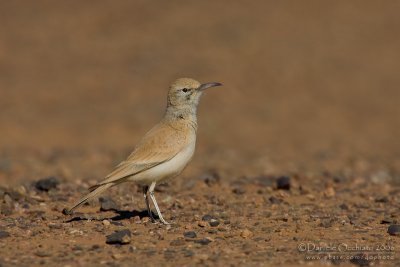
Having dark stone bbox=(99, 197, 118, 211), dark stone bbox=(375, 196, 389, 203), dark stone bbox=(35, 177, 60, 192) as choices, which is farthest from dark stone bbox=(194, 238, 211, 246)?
dark stone bbox=(375, 196, 389, 203)

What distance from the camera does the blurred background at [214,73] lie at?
2061 centimetres

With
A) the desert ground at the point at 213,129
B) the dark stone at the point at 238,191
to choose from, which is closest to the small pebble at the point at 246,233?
the desert ground at the point at 213,129

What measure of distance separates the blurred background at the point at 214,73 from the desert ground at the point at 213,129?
2.9 inches

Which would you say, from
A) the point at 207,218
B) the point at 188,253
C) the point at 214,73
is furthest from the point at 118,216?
the point at 214,73

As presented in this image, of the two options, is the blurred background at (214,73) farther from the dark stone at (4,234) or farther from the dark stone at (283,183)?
the dark stone at (4,234)

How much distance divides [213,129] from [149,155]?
495 inches

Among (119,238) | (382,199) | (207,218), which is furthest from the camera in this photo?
(382,199)

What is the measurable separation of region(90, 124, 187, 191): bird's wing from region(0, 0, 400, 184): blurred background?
21.9ft

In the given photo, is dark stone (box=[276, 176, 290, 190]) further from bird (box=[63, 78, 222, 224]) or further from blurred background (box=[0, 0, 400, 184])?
blurred background (box=[0, 0, 400, 184])

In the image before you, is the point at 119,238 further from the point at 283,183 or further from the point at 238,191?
the point at 283,183

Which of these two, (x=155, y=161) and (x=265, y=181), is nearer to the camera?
(x=155, y=161)

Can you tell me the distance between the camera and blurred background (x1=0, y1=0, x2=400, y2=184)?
20609 mm

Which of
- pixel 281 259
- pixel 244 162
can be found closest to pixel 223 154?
pixel 244 162

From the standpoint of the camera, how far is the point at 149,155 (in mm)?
8836
